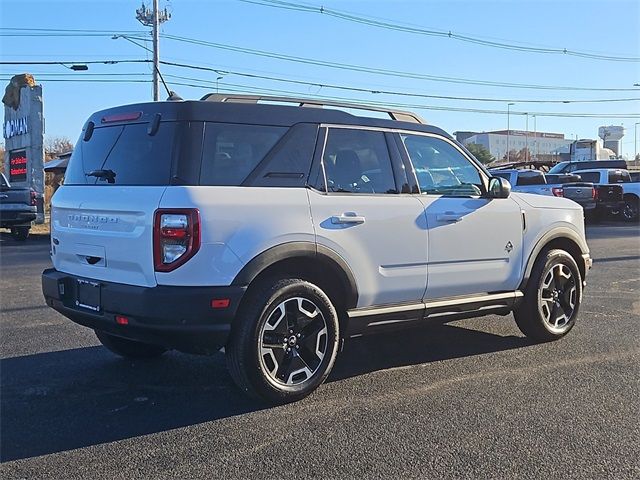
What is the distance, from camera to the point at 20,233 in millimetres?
16984

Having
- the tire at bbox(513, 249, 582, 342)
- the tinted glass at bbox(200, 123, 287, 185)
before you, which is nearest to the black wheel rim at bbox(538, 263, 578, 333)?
the tire at bbox(513, 249, 582, 342)

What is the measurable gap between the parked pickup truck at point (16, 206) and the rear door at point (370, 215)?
13.3 metres

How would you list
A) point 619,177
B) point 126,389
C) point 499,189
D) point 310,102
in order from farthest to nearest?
point 619,177, point 499,189, point 310,102, point 126,389

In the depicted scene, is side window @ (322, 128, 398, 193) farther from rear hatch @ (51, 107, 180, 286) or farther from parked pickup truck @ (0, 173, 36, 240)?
parked pickup truck @ (0, 173, 36, 240)

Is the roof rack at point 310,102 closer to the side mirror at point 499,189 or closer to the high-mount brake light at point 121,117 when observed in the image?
the high-mount brake light at point 121,117

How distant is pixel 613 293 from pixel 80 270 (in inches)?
270

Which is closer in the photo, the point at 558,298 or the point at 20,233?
the point at 558,298

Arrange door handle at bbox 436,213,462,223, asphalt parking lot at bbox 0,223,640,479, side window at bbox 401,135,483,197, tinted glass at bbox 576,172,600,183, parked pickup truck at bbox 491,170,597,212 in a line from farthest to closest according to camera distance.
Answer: tinted glass at bbox 576,172,600,183
parked pickup truck at bbox 491,170,597,212
side window at bbox 401,135,483,197
door handle at bbox 436,213,462,223
asphalt parking lot at bbox 0,223,640,479

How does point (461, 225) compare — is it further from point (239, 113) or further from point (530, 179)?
point (530, 179)

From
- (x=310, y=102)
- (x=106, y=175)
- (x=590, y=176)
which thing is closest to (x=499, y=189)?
(x=310, y=102)

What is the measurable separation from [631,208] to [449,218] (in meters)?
20.7

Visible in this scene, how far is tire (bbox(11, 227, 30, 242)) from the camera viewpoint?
1689cm

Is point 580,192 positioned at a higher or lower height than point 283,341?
higher

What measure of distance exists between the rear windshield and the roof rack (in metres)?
0.45
